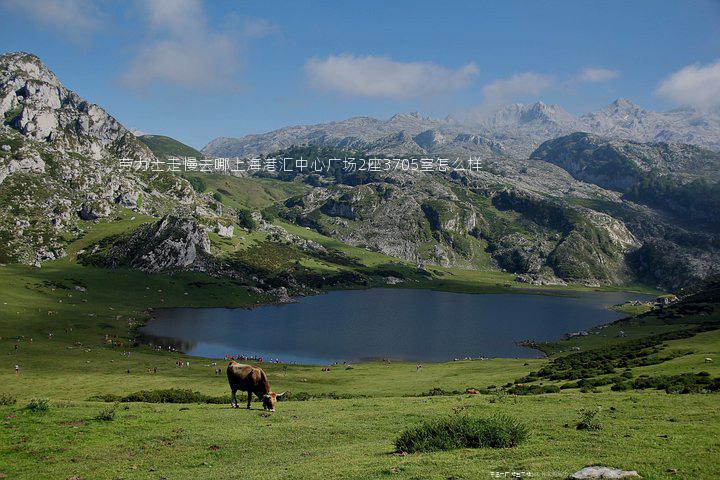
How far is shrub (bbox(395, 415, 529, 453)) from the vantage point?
2133 centimetres

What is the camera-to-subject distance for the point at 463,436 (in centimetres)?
2173

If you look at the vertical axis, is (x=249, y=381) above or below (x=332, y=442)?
below

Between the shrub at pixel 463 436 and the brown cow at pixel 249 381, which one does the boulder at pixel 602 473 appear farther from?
the brown cow at pixel 249 381

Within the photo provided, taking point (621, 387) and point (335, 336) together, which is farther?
point (335, 336)

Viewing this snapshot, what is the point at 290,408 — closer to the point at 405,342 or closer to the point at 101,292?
the point at 405,342

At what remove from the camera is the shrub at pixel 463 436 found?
21.3m

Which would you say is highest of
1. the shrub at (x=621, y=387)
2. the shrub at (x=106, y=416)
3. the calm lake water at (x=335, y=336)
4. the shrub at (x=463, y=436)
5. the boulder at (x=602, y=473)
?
the boulder at (x=602, y=473)

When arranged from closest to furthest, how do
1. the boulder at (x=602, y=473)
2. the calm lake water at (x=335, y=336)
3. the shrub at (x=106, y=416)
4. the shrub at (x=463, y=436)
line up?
the boulder at (x=602, y=473)
the shrub at (x=463, y=436)
the shrub at (x=106, y=416)
the calm lake water at (x=335, y=336)

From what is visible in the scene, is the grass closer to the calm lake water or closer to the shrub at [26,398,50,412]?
the shrub at [26,398,50,412]

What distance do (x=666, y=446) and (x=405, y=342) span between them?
137 meters

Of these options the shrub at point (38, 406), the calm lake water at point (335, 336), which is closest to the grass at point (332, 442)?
the shrub at point (38, 406)

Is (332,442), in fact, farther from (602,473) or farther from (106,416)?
(106,416)

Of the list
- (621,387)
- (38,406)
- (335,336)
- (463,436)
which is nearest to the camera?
(463,436)

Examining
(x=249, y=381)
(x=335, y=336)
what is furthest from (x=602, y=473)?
(x=335, y=336)
